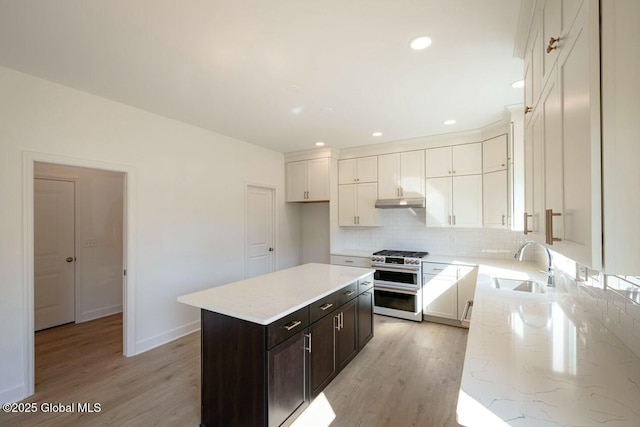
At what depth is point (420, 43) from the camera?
181cm

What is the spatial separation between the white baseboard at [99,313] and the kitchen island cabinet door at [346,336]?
3.81m

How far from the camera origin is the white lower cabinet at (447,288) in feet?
11.6

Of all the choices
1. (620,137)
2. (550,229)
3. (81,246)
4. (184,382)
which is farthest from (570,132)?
(81,246)

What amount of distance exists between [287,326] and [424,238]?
315 centimetres

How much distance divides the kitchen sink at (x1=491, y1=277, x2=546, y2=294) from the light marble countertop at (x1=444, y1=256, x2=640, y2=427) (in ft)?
2.63

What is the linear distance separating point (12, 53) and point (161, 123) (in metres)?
1.26

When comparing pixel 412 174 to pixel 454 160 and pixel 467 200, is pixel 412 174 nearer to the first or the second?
pixel 454 160

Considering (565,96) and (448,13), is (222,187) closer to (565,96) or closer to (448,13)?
(448,13)

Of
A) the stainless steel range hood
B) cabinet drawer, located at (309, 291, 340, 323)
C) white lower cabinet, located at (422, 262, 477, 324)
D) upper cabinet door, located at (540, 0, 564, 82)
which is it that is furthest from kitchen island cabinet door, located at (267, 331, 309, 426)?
the stainless steel range hood

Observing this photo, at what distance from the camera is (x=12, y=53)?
194 centimetres

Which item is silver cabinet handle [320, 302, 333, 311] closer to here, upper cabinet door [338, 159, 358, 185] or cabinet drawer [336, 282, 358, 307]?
cabinet drawer [336, 282, 358, 307]

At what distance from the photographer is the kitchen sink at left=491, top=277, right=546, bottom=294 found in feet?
8.10

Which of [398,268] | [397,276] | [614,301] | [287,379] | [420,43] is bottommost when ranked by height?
[287,379]

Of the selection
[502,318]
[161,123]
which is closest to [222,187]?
[161,123]
